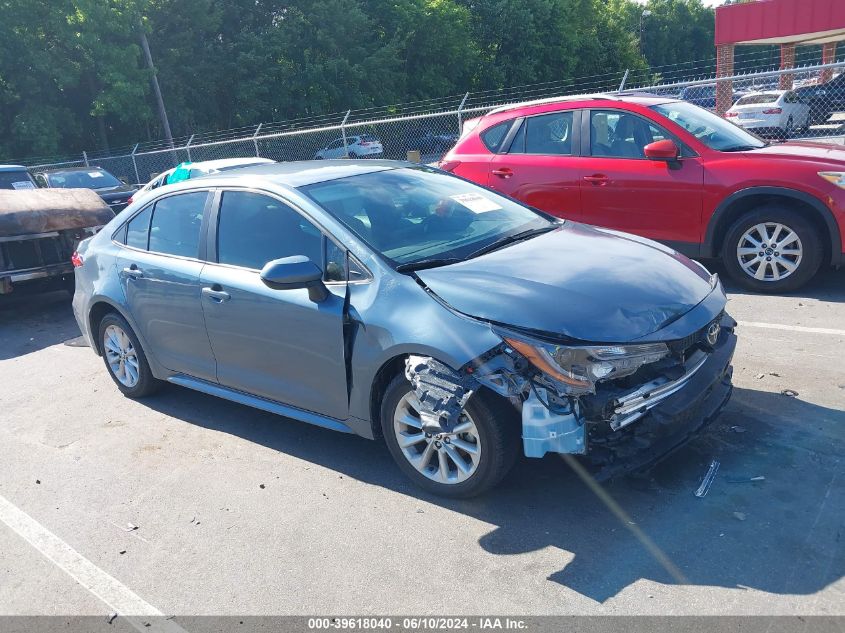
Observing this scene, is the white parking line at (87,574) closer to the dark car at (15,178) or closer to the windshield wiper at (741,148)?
the windshield wiper at (741,148)

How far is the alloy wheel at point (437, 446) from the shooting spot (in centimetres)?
363

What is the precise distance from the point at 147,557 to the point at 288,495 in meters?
0.78

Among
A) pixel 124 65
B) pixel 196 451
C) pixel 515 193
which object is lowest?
pixel 196 451

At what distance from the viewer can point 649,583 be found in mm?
3029

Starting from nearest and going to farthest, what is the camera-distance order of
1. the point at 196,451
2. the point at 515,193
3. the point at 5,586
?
the point at 5,586, the point at 196,451, the point at 515,193

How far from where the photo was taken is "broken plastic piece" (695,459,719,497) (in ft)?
11.9

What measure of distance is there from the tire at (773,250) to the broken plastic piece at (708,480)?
3305 millimetres

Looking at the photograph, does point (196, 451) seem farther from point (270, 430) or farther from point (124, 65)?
point (124, 65)

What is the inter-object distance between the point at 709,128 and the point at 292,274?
485 centimetres

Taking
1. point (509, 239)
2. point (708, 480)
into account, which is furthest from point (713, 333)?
point (509, 239)

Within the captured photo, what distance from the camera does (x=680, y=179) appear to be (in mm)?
6828

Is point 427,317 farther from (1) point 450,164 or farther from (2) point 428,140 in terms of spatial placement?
(2) point 428,140

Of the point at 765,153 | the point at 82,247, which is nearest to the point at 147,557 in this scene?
the point at 82,247

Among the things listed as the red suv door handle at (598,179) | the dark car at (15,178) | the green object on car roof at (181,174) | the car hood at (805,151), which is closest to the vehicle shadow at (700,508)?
the car hood at (805,151)
